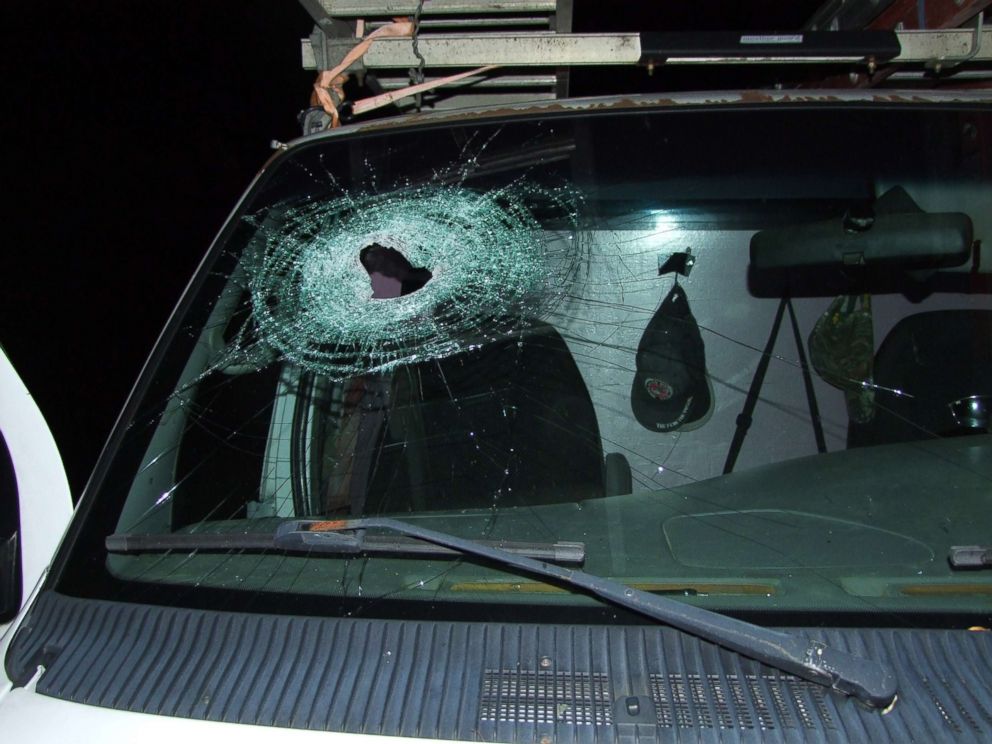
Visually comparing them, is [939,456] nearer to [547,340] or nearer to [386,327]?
[547,340]

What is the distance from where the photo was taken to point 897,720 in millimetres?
1083

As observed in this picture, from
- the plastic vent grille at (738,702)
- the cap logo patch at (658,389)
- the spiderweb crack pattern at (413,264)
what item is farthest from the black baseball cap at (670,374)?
the plastic vent grille at (738,702)

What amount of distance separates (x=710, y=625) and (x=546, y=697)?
0.26m

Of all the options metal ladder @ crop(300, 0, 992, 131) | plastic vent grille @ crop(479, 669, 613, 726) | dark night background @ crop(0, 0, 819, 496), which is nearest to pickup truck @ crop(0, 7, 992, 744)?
plastic vent grille @ crop(479, 669, 613, 726)

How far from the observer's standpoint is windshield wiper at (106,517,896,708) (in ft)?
3.63

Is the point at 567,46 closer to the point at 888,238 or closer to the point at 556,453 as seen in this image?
the point at 888,238

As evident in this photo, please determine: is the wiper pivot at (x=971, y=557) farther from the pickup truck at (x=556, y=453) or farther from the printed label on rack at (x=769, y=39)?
the printed label on rack at (x=769, y=39)

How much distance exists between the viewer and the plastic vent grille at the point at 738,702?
1091mm

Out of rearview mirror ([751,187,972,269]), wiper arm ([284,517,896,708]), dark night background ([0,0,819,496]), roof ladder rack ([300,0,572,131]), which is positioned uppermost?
dark night background ([0,0,819,496])

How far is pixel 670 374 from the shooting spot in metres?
1.70

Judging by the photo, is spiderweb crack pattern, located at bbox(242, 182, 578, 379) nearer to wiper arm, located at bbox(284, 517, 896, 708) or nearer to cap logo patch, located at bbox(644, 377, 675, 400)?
cap logo patch, located at bbox(644, 377, 675, 400)

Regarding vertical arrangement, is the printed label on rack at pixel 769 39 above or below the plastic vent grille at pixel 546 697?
above

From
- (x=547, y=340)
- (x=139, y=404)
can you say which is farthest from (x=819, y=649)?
(x=139, y=404)

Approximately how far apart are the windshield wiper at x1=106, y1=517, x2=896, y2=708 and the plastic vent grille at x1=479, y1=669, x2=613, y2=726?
0.13 metres
